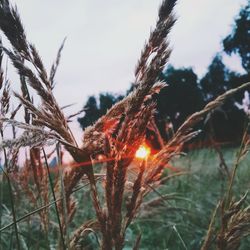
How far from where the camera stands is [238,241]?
1.28m

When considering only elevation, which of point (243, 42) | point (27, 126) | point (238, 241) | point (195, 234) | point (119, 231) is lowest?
point (195, 234)

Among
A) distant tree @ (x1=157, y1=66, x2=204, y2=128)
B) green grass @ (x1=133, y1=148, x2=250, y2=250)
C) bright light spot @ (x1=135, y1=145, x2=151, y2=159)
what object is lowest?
green grass @ (x1=133, y1=148, x2=250, y2=250)

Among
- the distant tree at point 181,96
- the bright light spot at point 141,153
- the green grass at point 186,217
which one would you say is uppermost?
the distant tree at point 181,96

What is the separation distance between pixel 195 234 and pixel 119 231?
8.14ft

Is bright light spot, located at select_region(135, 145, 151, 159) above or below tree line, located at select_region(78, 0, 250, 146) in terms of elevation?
below

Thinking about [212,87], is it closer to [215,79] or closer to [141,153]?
[215,79]

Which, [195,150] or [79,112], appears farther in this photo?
[195,150]

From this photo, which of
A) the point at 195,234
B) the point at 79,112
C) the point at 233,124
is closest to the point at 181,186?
the point at 195,234

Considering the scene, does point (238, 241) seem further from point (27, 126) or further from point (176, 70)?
point (176, 70)

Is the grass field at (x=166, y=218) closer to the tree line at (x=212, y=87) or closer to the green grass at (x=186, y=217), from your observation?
the green grass at (x=186, y=217)

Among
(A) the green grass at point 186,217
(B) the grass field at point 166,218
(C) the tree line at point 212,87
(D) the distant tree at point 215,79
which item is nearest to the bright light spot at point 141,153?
(B) the grass field at point 166,218

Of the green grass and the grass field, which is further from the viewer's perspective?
the green grass

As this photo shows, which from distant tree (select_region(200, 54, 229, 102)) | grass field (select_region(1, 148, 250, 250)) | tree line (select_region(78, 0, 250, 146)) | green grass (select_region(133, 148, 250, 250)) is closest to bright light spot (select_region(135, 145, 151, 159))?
grass field (select_region(1, 148, 250, 250))

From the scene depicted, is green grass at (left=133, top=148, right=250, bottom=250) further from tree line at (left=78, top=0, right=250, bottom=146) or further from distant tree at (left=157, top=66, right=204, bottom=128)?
distant tree at (left=157, top=66, right=204, bottom=128)
